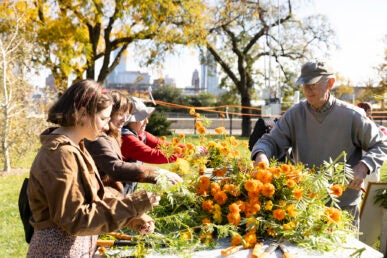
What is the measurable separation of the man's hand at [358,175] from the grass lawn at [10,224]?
2.31ft

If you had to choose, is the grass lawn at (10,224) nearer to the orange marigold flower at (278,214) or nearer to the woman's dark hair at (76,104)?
the orange marigold flower at (278,214)

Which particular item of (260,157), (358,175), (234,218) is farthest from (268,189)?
(358,175)

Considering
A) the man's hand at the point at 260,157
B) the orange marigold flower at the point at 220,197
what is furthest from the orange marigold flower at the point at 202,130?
the orange marigold flower at the point at 220,197

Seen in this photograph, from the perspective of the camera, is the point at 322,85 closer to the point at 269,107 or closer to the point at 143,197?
the point at 143,197

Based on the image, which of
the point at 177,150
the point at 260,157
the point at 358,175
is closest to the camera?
the point at 177,150

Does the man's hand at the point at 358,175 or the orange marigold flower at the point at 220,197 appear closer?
the orange marigold flower at the point at 220,197

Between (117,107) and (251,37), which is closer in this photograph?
(117,107)

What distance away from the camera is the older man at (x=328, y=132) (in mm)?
3258

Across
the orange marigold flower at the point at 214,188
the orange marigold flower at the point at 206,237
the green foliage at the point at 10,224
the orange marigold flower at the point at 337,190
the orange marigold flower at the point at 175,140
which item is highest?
the orange marigold flower at the point at 175,140

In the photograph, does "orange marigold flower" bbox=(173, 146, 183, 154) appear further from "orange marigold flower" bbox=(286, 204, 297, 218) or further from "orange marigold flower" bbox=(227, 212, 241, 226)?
"orange marigold flower" bbox=(286, 204, 297, 218)

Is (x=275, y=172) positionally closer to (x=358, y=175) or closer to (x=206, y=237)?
(x=206, y=237)

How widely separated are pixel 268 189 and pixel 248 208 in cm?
14

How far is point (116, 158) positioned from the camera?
2912 millimetres

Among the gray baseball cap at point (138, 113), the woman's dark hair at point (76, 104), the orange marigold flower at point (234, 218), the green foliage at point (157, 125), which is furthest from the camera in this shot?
the green foliage at point (157, 125)
